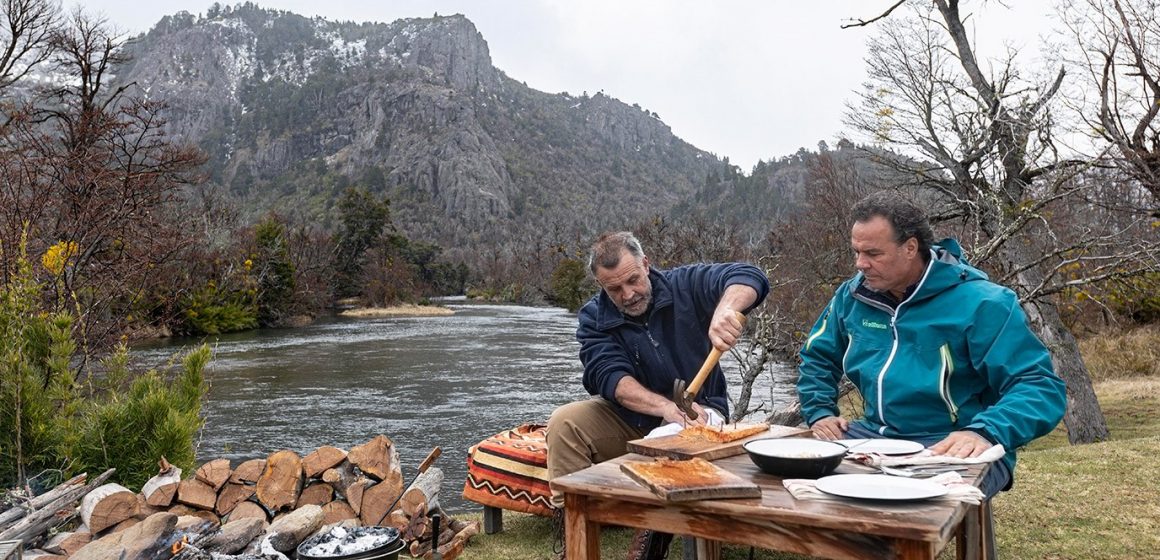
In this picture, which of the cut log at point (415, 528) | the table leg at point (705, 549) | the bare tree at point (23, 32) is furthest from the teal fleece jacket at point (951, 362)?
the bare tree at point (23, 32)

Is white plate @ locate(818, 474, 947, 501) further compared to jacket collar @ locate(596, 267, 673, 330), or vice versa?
jacket collar @ locate(596, 267, 673, 330)

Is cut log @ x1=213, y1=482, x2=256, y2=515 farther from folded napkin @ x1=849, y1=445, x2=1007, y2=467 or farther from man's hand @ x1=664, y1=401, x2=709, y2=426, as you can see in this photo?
folded napkin @ x1=849, y1=445, x2=1007, y2=467

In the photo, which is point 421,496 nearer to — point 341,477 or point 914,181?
point 341,477

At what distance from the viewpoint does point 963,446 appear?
1.93 metres

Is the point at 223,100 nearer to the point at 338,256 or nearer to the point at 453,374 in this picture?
the point at 338,256

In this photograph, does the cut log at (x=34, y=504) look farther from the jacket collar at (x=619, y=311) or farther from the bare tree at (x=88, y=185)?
the jacket collar at (x=619, y=311)

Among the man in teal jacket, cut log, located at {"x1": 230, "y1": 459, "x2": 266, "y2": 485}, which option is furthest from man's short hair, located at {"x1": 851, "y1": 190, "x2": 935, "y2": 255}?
cut log, located at {"x1": 230, "y1": 459, "x2": 266, "y2": 485}

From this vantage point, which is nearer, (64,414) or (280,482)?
(64,414)

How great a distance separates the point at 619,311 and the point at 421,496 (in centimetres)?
159

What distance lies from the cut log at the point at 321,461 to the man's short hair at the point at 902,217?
3010 millimetres

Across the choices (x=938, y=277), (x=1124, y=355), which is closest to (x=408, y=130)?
(x=1124, y=355)

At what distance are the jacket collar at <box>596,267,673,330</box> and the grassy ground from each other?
107cm

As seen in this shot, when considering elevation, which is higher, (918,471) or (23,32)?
(23,32)

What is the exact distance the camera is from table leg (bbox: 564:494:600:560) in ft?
5.90
